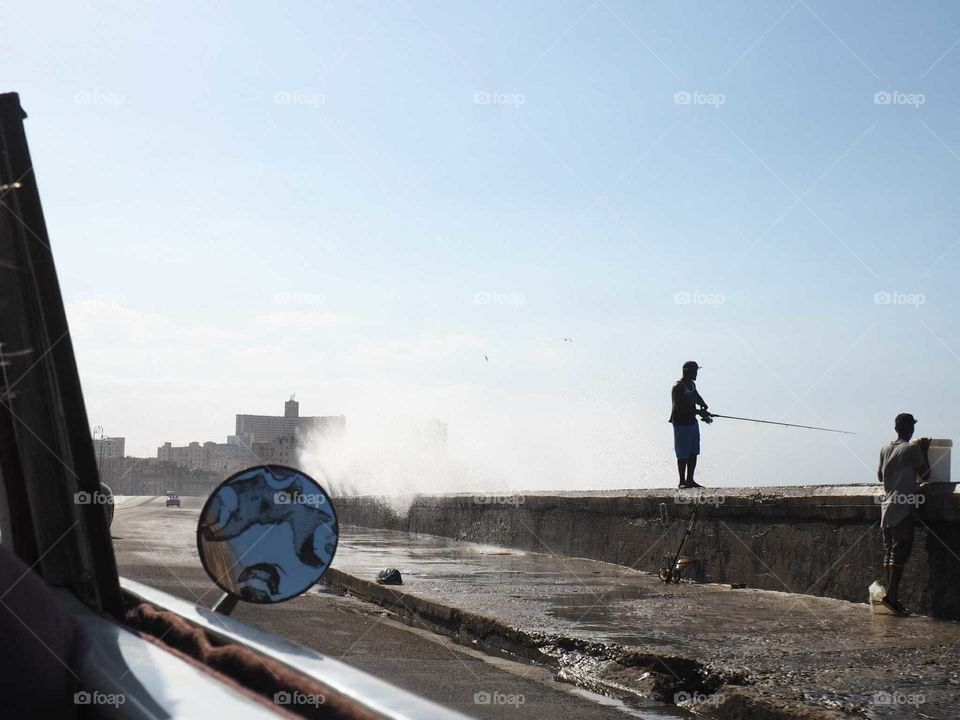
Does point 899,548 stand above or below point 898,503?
below

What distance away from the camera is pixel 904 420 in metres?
8.96

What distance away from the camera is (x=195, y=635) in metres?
1.82

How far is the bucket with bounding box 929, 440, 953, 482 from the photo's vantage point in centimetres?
855

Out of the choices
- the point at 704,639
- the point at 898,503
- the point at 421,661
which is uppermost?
the point at 898,503

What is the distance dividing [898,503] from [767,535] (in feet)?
6.37

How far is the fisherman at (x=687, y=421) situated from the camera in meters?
13.4

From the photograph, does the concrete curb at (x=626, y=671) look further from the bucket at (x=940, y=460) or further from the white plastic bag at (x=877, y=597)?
the bucket at (x=940, y=460)

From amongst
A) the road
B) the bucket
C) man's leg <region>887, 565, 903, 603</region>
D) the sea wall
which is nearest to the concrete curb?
the road

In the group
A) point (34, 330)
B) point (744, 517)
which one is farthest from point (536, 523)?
point (34, 330)

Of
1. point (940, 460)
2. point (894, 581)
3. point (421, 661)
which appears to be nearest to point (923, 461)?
point (940, 460)

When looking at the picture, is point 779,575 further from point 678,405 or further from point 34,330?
point 34,330

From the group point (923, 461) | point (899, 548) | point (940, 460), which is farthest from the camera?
point (940, 460)

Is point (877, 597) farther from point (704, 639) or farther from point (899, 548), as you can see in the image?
point (704, 639)

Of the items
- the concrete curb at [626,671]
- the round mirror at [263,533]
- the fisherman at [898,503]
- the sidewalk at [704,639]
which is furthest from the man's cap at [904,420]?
the round mirror at [263,533]
